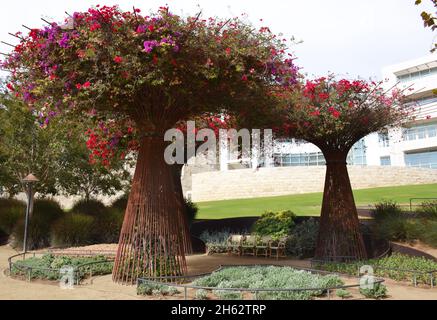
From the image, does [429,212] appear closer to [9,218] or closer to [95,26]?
[95,26]

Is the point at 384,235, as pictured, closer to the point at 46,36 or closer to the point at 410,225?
the point at 410,225

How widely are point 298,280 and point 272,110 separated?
4270 mm

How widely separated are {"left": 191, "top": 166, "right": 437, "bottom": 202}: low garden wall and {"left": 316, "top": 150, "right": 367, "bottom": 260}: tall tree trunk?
26.6m

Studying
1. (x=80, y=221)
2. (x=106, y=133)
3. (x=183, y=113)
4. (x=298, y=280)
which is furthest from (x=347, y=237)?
(x=80, y=221)

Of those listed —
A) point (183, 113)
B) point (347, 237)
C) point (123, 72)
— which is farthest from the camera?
point (347, 237)

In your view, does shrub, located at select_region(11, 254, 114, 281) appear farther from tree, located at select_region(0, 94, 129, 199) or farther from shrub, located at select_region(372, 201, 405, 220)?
shrub, located at select_region(372, 201, 405, 220)

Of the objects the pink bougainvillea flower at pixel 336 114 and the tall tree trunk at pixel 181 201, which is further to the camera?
the tall tree trunk at pixel 181 201

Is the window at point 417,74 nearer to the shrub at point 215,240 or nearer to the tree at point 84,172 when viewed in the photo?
the tree at point 84,172

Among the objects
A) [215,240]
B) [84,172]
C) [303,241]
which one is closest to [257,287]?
[303,241]

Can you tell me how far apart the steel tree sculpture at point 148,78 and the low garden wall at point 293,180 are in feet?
95.2

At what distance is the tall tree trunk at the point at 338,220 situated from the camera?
10.9 meters

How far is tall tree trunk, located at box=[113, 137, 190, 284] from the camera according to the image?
8719 millimetres

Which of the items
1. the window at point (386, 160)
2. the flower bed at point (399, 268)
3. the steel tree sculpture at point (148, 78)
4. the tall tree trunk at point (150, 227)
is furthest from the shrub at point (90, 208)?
the window at point (386, 160)
